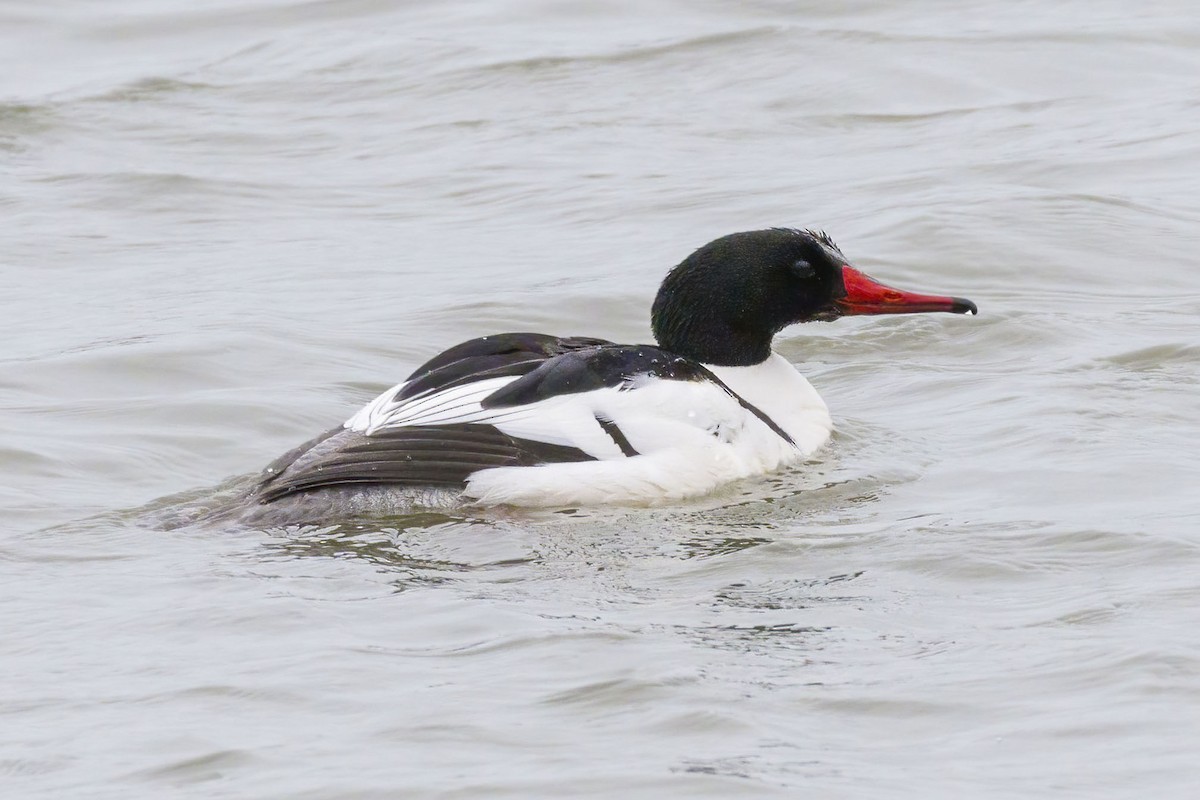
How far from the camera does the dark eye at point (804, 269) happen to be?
8.62 meters

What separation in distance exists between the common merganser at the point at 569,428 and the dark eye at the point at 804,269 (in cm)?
19

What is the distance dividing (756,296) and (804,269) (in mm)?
251

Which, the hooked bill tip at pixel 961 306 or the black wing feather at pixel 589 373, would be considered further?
the hooked bill tip at pixel 961 306

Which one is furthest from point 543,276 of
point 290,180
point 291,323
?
point 290,180

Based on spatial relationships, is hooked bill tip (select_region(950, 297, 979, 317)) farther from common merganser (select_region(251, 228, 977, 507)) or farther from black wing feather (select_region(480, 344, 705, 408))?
black wing feather (select_region(480, 344, 705, 408))

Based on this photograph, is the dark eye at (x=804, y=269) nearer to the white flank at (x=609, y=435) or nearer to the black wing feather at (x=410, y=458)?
the white flank at (x=609, y=435)

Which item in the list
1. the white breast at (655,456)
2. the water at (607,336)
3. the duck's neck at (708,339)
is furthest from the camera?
the duck's neck at (708,339)

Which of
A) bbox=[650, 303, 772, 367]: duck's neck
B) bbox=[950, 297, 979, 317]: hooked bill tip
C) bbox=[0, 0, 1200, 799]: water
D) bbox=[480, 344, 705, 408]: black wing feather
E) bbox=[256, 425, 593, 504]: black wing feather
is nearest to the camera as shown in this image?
bbox=[0, 0, 1200, 799]: water

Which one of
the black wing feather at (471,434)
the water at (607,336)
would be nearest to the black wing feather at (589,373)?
the black wing feather at (471,434)

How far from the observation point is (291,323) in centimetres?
1086

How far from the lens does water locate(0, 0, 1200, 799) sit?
5430 millimetres

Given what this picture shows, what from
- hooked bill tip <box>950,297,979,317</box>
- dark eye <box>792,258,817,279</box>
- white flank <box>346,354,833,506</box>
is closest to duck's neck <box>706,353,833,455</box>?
dark eye <box>792,258,817,279</box>

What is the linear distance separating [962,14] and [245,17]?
6.45 m

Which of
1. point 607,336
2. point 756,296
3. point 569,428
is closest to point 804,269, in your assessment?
point 756,296
